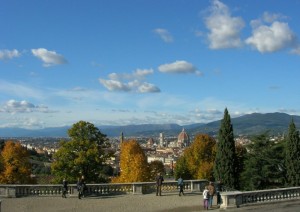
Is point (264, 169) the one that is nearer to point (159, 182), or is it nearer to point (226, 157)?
point (226, 157)

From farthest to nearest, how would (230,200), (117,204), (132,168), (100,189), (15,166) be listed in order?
1. (15,166)
2. (132,168)
3. (100,189)
4. (117,204)
5. (230,200)

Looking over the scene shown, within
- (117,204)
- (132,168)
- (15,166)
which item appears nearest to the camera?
(117,204)

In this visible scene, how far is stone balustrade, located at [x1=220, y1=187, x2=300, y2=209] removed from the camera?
21538 millimetres

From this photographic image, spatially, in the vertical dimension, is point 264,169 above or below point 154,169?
above

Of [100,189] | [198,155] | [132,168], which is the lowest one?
[100,189]

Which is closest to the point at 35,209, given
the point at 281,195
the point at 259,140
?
the point at 281,195

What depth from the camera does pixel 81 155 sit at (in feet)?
132

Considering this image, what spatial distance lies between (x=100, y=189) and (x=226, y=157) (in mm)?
15033

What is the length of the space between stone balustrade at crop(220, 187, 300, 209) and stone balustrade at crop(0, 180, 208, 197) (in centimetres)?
603

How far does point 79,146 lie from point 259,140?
1799 centimetres

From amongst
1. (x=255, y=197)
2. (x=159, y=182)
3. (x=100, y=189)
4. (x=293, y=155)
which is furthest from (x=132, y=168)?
(x=255, y=197)

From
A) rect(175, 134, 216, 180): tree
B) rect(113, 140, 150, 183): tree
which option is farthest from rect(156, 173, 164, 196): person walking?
rect(175, 134, 216, 180): tree

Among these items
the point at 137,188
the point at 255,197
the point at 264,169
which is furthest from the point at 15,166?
the point at 255,197

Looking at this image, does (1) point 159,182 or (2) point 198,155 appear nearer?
(1) point 159,182
